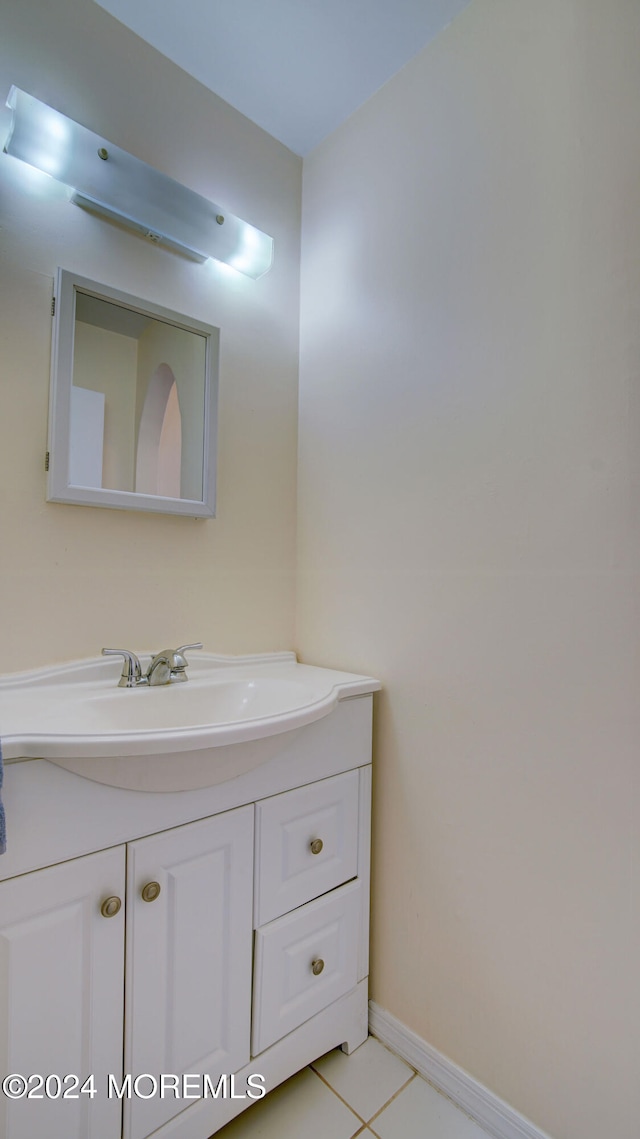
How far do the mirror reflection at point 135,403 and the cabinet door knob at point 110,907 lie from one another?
2.62ft

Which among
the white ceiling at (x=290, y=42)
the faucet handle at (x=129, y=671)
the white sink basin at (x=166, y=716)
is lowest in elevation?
the white sink basin at (x=166, y=716)

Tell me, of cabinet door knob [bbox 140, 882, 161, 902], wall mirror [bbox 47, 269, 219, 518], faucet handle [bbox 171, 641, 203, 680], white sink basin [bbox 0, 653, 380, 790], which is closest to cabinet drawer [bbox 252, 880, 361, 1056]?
cabinet door knob [bbox 140, 882, 161, 902]

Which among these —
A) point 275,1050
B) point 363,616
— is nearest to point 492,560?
point 363,616

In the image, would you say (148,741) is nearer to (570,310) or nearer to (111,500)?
(111,500)

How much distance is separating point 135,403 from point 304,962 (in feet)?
4.22

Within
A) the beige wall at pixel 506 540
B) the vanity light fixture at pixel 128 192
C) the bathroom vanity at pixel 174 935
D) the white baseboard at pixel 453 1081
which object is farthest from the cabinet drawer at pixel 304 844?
the vanity light fixture at pixel 128 192

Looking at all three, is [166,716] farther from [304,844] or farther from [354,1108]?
[354,1108]

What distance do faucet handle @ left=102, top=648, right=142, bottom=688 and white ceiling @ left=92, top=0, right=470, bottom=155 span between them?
1.48 meters

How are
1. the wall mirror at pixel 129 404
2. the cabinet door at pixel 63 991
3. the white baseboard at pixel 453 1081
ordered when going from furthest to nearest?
1. the wall mirror at pixel 129 404
2. the white baseboard at pixel 453 1081
3. the cabinet door at pixel 63 991

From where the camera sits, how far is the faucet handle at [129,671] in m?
1.14

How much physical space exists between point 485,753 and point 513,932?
33 cm

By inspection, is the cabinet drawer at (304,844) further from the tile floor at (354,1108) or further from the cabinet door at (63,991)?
the tile floor at (354,1108)

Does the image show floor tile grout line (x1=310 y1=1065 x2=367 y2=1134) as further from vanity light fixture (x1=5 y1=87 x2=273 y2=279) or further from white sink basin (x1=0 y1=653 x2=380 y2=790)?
vanity light fixture (x1=5 y1=87 x2=273 y2=279)

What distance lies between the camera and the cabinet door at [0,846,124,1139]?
73cm
